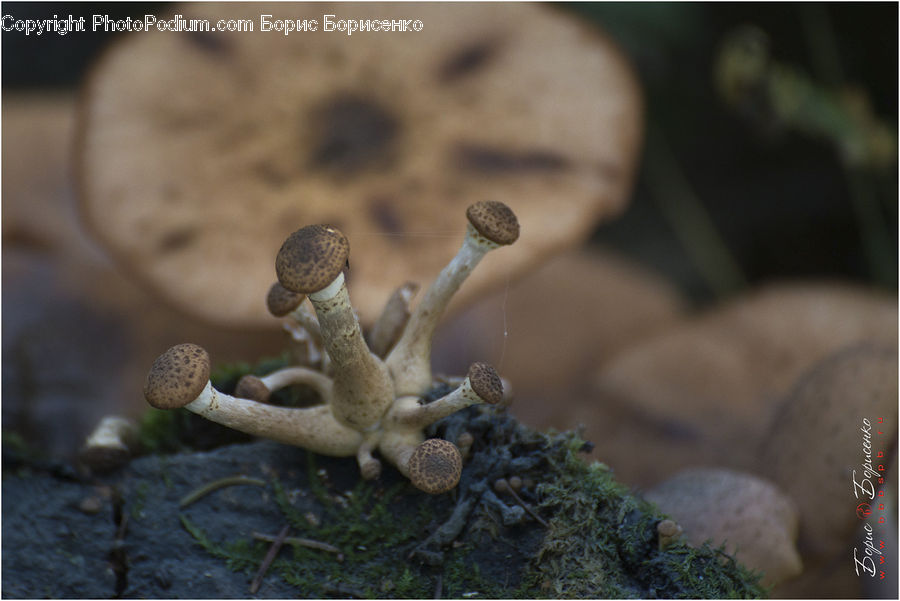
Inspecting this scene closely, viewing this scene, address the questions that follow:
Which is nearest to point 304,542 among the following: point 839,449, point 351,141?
point 839,449

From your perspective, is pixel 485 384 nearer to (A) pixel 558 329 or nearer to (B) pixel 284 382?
(B) pixel 284 382

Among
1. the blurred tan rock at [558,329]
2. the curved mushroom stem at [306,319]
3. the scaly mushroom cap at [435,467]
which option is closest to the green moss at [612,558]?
the scaly mushroom cap at [435,467]

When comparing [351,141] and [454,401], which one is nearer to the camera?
[454,401]

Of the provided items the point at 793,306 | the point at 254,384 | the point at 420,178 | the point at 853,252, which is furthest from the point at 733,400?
the point at 254,384

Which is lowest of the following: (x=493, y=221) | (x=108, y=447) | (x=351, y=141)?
(x=108, y=447)

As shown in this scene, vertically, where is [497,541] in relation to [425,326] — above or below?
below

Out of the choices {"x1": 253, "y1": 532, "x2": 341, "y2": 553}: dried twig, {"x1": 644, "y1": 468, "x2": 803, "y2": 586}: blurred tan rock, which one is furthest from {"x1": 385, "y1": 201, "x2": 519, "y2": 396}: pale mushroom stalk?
{"x1": 644, "y1": 468, "x2": 803, "y2": 586}: blurred tan rock

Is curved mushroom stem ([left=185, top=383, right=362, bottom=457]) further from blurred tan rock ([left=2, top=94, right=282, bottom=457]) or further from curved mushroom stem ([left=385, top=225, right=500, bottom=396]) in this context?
blurred tan rock ([left=2, top=94, right=282, bottom=457])
